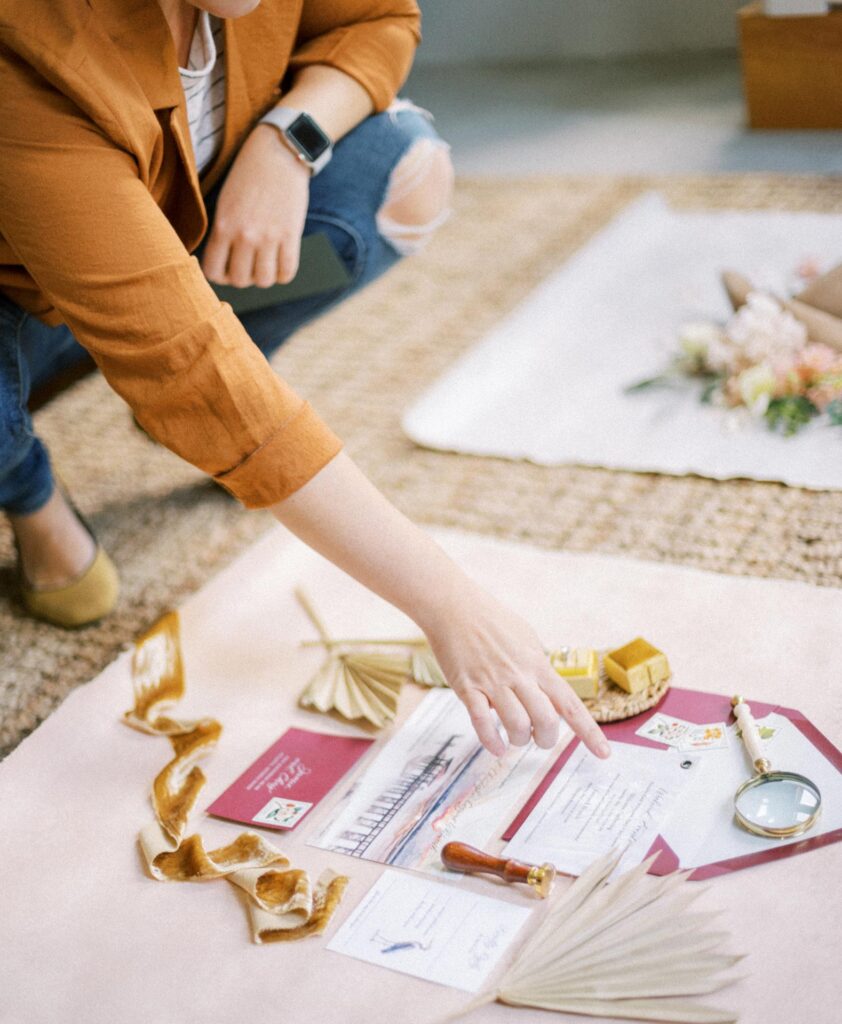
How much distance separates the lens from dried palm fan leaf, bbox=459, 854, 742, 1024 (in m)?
0.73

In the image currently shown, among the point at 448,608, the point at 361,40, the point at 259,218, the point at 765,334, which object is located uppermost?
the point at 361,40

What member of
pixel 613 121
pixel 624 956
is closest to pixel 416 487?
pixel 624 956

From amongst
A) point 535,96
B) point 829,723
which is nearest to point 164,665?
point 829,723

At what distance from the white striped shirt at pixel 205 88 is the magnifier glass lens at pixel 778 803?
73 cm

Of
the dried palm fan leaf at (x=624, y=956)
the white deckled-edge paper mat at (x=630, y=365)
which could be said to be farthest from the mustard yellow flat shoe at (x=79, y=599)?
the dried palm fan leaf at (x=624, y=956)

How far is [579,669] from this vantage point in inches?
38.5

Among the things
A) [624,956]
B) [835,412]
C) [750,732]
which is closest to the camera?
[624,956]

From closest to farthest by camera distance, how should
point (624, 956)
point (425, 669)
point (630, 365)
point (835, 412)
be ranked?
1. point (624, 956)
2. point (425, 669)
3. point (835, 412)
4. point (630, 365)

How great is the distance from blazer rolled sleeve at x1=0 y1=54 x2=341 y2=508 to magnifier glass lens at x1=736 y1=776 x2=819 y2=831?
1.29 feet

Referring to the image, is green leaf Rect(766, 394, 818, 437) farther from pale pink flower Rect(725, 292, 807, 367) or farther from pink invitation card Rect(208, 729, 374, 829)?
pink invitation card Rect(208, 729, 374, 829)

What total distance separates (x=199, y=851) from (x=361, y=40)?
85cm

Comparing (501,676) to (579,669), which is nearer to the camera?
(501,676)

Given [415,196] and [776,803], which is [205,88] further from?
[776,803]

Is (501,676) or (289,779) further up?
(501,676)
